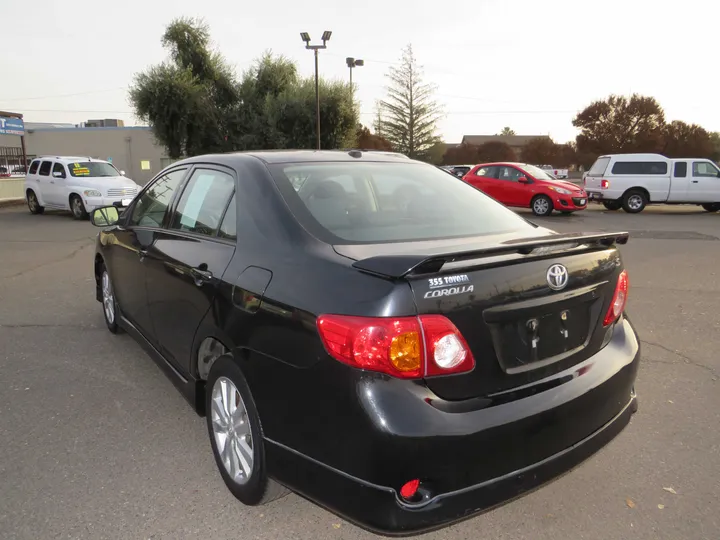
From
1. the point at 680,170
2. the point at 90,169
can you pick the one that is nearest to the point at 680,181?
the point at 680,170

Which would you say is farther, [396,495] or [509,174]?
[509,174]

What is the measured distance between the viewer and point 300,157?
3.10 metres

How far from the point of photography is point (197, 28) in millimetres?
32562

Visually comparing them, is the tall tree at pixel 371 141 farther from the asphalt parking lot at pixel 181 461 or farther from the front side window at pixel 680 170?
the asphalt parking lot at pixel 181 461

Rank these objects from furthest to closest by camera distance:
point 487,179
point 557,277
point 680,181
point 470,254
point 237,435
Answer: point 680,181, point 487,179, point 237,435, point 557,277, point 470,254

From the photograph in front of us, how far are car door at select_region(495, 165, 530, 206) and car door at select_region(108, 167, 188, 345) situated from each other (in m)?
14.4

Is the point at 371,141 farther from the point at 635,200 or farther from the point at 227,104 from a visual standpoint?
the point at 635,200

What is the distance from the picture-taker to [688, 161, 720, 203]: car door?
1791cm

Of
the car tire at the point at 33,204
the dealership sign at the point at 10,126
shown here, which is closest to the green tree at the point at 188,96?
the dealership sign at the point at 10,126

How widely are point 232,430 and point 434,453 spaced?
112cm

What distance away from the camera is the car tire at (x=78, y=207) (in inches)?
629

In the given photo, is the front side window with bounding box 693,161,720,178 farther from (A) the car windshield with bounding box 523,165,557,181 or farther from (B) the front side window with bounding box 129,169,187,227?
(B) the front side window with bounding box 129,169,187,227

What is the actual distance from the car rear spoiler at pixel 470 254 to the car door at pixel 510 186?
15333 millimetres

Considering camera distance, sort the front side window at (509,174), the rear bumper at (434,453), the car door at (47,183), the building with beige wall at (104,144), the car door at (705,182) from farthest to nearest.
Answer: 1. the building with beige wall at (104,144)
2. the car door at (705,182)
3. the front side window at (509,174)
4. the car door at (47,183)
5. the rear bumper at (434,453)
